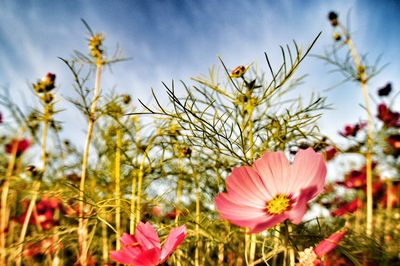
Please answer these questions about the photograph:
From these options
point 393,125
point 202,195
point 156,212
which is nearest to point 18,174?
point 156,212

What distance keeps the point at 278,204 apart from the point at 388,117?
2.77ft

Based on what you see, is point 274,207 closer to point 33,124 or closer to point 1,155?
point 33,124

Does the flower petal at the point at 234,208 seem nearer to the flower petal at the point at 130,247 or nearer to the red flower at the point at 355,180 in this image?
the flower petal at the point at 130,247

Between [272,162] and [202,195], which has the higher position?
→ [272,162]

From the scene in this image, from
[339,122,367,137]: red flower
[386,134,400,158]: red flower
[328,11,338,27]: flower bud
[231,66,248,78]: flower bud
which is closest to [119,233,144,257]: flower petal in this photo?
[231,66,248,78]: flower bud

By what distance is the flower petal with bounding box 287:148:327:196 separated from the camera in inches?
13.6

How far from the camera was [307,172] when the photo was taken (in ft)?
1.22

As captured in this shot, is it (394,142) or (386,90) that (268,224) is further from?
(386,90)

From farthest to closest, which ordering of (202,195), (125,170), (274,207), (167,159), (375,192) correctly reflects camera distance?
1. (375,192)
2. (125,170)
3. (202,195)
4. (167,159)
5. (274,207)

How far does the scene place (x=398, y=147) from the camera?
3.76ft

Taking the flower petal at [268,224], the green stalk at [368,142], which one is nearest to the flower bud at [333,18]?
the green stalk at [368,142]

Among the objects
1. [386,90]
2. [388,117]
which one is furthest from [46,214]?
A: [386,90]

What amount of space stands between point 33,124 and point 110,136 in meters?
0.51

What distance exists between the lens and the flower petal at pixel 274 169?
0.40 meters
